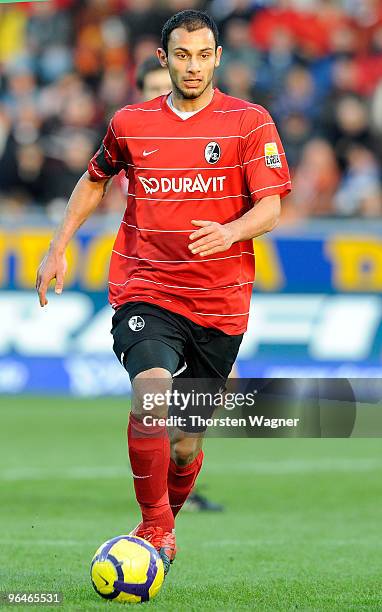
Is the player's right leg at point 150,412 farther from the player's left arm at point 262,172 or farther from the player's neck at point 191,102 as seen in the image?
the player's neck at point 191,102

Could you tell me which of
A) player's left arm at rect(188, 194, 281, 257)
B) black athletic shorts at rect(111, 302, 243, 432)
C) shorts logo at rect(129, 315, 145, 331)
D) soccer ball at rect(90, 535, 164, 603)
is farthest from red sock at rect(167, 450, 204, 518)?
player's left arm at rect(188, 194, 281, 257)

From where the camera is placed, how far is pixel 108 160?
5641mm

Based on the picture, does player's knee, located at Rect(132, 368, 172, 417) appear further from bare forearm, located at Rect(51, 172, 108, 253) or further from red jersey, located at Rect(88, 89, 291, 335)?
bare forearm, located at Rect(51, 172, 108, 253)

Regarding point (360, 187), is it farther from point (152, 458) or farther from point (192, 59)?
point (152, 458)

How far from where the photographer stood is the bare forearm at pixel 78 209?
5586 mm

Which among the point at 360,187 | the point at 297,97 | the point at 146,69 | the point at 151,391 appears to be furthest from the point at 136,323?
the point at 297,97

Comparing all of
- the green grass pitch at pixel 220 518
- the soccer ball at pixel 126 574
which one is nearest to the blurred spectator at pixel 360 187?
the green grass pitch at pixel 220 518

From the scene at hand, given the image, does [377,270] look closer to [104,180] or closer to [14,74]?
[14,74]

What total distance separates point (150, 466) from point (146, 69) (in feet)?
11.4

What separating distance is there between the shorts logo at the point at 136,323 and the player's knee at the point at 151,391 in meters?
0.28

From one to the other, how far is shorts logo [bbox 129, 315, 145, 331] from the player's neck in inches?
36.0

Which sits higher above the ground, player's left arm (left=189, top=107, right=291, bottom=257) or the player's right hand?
player's left arm (left=189, top=107, right=291, bottom=257)

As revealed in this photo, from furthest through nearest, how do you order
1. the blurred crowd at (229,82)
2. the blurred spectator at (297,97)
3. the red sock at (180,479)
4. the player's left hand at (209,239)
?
the blurred spectator at (297,97) → the blurred crowd at (229,82) → the red sock at (180,479) → the player's left hand at (209,239)

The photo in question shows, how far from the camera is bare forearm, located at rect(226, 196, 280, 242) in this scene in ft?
16.6
